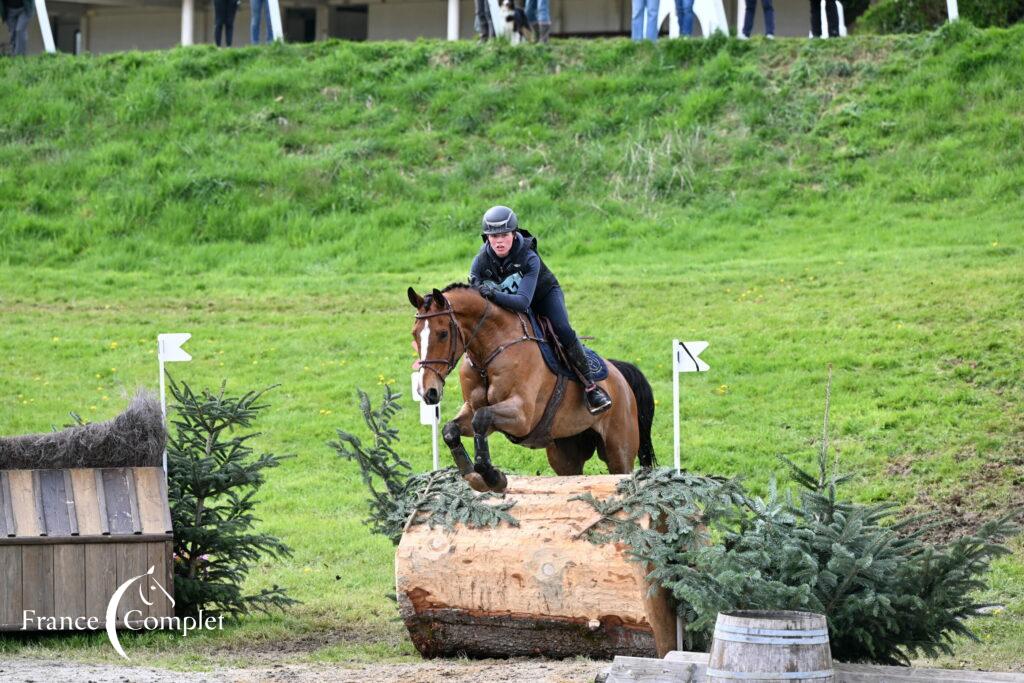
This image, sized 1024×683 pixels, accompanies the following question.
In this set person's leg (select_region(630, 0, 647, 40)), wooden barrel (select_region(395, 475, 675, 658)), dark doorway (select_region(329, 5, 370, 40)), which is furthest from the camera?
dark doorway (select_region(329, 5, 370, 40))

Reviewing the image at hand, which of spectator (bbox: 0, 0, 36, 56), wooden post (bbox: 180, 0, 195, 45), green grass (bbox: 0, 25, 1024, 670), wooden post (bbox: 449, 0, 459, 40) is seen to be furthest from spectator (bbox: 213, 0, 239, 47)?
wooden post (bbox: 449, 0, 459, 40)

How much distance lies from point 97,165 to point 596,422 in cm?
1615

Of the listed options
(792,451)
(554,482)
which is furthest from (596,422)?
(792,451)

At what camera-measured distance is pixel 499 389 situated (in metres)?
8.69

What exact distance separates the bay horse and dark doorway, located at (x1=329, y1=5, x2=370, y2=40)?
28.4m

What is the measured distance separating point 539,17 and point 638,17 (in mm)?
1824

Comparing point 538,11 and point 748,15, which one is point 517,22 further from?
point 748,15

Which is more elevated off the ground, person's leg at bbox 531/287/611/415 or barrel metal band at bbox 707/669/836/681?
person's leg at bbox 531/287/611/415

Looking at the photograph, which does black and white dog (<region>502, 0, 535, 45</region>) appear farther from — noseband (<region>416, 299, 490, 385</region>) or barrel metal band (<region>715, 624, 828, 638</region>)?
barrel metal band (<region>715, 624, 828, 638</region>)

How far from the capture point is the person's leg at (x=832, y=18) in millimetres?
25750

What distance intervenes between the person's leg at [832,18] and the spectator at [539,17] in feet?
16.7

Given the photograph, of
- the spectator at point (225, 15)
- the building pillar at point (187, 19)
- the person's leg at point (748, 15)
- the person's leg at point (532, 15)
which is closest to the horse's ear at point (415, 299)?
the person's leg at point (748, 15)

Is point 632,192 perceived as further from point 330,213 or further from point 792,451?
point 792,451

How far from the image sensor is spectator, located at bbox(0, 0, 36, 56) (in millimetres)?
25750
